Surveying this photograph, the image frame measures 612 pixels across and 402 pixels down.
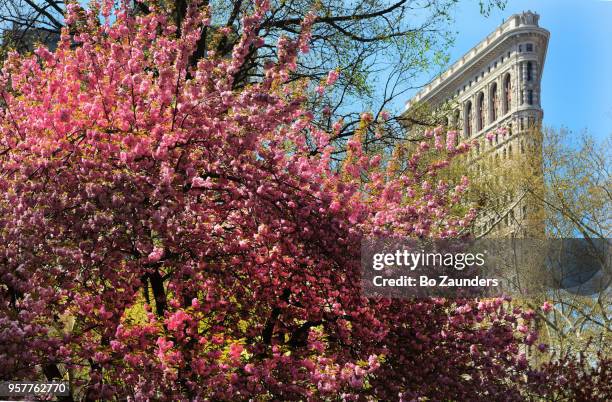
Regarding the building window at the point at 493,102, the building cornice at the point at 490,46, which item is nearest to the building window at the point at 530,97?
the building window at the point at 493,102

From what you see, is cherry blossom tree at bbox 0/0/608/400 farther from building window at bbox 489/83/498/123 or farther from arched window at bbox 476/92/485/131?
arched window at bbox 476/92/485/131

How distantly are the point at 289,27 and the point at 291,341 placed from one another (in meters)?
8.67

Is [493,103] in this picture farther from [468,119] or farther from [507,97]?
[468,119]

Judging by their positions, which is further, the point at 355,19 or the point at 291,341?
the point at 355,19

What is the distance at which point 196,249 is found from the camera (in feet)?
21.7

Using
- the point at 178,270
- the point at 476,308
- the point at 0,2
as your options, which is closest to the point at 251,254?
the point at 178,270

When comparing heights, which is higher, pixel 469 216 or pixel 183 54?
pixel 183 54

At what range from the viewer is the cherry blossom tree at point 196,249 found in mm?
6082

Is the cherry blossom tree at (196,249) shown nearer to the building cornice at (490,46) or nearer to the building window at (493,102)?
the building cornice at (490,46)

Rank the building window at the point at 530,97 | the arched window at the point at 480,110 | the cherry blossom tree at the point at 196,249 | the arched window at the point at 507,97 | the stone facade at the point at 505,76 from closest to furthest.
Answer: the cherry blossom tree at the point at 196,249
the building window at the point at 530,97
the stone facade at the point at 505,76
the arched window at the point at 507,97
the arched window at the point at 480,110

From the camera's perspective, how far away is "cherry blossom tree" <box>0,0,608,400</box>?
608 centimetres

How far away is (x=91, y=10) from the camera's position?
847cm

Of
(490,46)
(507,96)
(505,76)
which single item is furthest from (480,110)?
(490,46)

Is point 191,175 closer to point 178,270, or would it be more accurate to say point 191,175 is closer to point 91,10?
point 178,270
